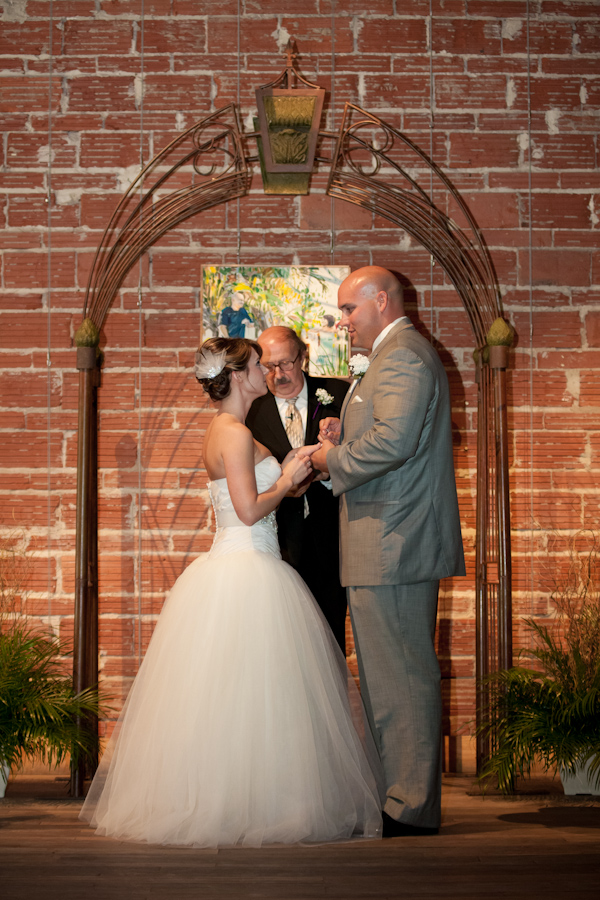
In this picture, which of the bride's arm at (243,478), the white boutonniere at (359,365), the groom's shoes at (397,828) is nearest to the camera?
the groom's shoes at (397,828)

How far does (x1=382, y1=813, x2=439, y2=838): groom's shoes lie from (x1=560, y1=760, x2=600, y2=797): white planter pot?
0.92 metres

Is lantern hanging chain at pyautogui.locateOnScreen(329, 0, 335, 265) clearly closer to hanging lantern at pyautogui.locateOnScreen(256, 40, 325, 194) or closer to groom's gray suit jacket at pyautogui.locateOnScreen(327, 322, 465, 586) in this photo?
hanging lantern at pyautogui.locateOnScreen(256, 40, 325, 194)

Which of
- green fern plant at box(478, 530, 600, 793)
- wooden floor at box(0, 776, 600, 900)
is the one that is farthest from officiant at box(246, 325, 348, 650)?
wooden floor at box(0, 776, 600, 900)

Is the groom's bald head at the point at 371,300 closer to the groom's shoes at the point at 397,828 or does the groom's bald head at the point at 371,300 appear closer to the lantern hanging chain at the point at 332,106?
the lantern hanging chain at the point at 332,106

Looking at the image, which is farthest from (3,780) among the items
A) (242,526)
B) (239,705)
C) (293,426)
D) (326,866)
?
(293,426)

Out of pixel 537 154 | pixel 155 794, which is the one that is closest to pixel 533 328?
pixel 537 154

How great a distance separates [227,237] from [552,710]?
103 inches

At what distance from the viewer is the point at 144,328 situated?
4246 mm

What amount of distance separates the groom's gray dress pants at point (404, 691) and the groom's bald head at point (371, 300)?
0.97 meters

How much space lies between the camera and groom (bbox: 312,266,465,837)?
2939 mm

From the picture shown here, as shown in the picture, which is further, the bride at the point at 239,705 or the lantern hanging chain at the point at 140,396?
the lantern hanging chain at the point at 140,396

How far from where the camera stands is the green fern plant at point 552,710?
340cm

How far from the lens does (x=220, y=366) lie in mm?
3240

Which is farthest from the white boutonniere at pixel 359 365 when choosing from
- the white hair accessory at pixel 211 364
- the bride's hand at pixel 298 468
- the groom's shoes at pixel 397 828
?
the groom's shoes at pixel 397 828
